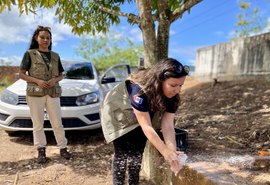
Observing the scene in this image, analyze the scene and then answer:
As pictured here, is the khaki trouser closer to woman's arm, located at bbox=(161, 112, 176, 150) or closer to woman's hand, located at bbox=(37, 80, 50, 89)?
woman's hand, located at bbox=(37, 80, 50, 89)

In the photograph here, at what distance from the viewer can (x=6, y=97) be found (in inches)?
199

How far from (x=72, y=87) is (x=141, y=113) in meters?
3.10

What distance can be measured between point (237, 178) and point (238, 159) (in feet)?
2.65

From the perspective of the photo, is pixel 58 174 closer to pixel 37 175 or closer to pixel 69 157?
pixel 37 175

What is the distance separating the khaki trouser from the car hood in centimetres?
81

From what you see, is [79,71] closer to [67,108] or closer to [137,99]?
[67,108]

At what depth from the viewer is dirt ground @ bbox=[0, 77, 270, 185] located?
3.59 meters

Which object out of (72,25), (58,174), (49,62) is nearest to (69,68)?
(72,25)

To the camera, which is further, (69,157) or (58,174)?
(69,157)

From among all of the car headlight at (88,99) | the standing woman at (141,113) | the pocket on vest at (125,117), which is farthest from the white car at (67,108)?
the pocket on vest at (125,117)

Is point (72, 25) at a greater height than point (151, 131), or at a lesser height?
greater

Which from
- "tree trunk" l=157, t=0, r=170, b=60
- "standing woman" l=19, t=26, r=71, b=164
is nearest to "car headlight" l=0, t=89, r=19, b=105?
"standing woman" l=19, t=26, r=71, b=164

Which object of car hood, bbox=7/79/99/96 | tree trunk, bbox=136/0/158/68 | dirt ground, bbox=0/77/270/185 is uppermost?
tree trunk, bbox=136/0/158/68

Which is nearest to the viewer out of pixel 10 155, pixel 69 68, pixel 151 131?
pixel 151 131
